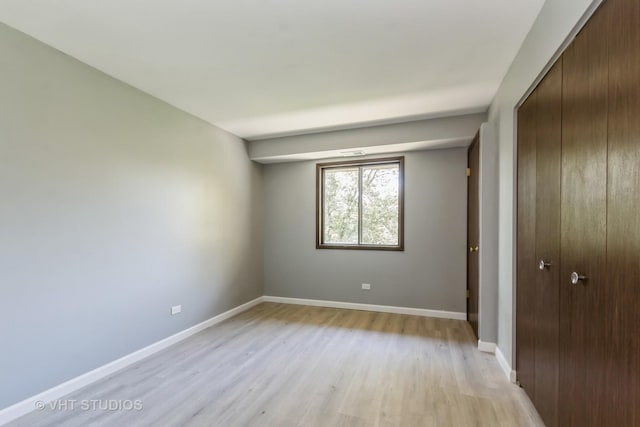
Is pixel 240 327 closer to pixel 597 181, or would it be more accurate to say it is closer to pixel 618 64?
pixel 597 181

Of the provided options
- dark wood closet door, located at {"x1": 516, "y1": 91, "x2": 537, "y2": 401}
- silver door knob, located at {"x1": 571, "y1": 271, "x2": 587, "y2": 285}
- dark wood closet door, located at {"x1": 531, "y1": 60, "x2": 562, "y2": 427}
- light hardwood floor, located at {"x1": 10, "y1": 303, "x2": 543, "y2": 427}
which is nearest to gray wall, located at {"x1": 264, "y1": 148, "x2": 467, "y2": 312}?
light hardwood floor, located at {"x1": 10, "y1": 303, "x2": 543, "y2": 427}

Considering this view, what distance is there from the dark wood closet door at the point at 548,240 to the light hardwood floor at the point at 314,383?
0.36 metres

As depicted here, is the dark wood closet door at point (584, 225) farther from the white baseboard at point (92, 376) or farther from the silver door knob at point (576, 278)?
the white baseboard at point (92, 376)

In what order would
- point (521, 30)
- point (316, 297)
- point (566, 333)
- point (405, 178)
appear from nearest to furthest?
point (566, 333) → point (521, 30) → point (405, 178) → point (316, 297)

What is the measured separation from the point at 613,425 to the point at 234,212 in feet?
12.9

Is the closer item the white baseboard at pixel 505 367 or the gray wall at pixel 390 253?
the white baseboard at pixel 505 367

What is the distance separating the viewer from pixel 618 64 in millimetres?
1066

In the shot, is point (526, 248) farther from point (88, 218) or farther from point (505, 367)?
point (88, 218)

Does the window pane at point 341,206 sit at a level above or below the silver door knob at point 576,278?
above

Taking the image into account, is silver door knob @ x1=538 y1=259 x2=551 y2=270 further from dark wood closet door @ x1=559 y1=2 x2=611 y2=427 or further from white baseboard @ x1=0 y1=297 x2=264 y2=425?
white baseboard @ x1=0 y1=297 x2=264 y2=425

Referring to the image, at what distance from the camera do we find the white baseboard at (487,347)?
9.19ft

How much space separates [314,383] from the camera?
2301 millimetres

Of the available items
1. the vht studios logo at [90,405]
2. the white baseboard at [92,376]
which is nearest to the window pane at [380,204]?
the white baseboard at [92,376]

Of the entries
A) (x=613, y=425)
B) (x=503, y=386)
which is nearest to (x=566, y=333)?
(x=613, y=425)
